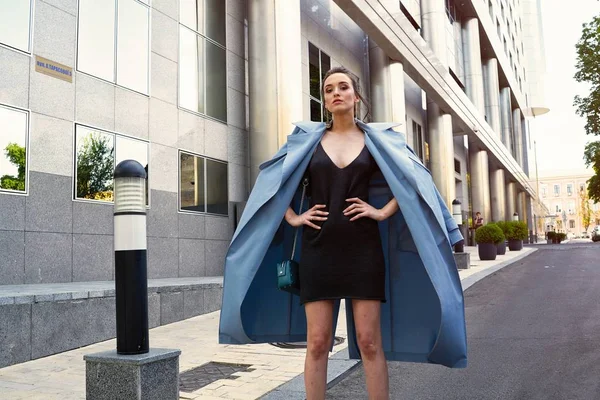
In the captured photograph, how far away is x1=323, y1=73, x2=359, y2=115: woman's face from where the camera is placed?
3.14 metres

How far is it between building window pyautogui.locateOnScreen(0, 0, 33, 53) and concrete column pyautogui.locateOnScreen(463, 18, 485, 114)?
34485mm

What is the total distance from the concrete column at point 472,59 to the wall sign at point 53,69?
33.9 meters

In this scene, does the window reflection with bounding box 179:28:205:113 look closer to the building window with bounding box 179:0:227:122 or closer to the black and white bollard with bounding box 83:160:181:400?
the building window with bounding box 179:0:227:122

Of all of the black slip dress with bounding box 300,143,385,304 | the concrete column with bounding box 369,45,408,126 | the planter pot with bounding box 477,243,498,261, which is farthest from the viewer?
the concrete column with bounding box 369,45,408,126

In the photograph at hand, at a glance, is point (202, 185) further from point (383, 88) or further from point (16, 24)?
point (383, 88)

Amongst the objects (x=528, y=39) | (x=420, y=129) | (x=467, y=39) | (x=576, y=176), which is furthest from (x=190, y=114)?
(x=576, y=176)

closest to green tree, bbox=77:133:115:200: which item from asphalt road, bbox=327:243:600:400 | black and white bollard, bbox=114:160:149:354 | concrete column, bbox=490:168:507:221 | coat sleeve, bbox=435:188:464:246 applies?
asphalt road, bbox=327:243:600:400

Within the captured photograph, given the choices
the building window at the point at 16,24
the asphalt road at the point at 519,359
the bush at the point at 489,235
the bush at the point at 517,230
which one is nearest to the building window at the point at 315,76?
the bush at the point at 489,235

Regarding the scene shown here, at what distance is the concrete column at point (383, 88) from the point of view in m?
24.1

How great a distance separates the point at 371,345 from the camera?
9.58 feet

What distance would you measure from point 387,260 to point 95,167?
8987 millimetres

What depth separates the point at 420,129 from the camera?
32.2 m

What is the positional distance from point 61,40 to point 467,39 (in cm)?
3418

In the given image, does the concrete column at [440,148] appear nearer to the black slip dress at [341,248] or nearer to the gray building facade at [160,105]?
the gray building facade at [160,105]
